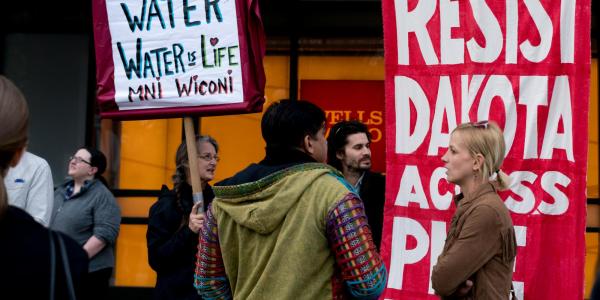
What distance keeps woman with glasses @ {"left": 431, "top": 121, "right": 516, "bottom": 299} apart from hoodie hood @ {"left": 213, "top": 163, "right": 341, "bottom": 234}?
772 millimetres

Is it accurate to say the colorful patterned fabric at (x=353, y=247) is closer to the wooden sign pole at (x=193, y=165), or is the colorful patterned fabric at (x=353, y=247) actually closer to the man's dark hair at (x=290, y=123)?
the man's dark hair at (x=290, y=123)

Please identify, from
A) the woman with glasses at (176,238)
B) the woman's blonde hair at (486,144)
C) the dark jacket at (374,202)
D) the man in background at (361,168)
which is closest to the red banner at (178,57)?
the woman with glasses at (176,238)

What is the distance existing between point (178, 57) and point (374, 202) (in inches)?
69.8

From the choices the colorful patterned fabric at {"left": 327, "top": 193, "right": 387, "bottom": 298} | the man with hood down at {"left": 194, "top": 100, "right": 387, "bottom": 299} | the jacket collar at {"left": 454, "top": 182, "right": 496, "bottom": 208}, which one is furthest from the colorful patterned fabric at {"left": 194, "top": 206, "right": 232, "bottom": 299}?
the jacket collar at {"left": 454, "top": 182, "right": 496, "bottom": 208}

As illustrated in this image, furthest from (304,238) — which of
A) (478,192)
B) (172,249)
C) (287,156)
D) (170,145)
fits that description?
(170,145)

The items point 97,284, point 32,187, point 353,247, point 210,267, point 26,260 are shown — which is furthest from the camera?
point 97,284

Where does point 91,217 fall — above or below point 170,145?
below

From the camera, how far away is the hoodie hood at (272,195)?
3.18 meters

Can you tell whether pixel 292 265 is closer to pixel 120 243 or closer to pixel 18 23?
pixel 120 243

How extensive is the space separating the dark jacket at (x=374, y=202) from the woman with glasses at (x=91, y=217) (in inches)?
84.1

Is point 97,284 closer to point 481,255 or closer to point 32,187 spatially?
point 32,187

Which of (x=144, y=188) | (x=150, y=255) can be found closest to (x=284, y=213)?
(x=150, y=255)

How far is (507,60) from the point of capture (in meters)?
5.02

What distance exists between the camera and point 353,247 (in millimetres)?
3104
